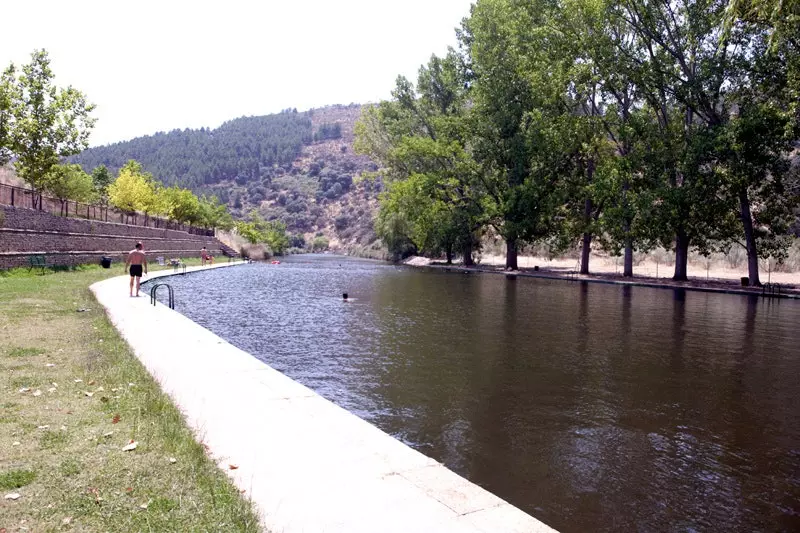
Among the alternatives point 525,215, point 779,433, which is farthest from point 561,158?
point 779,433

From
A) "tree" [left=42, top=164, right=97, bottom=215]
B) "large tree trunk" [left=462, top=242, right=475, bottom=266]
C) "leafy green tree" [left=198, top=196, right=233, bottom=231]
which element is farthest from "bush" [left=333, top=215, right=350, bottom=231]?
"large tree trunk" [left=462, top=242, right=475, bottom=266]

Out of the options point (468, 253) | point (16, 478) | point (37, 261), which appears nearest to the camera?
A: point (16, 478)

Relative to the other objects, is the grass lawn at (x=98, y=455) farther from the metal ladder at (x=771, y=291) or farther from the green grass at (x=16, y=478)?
the metal ladder at (x=771, y=291)

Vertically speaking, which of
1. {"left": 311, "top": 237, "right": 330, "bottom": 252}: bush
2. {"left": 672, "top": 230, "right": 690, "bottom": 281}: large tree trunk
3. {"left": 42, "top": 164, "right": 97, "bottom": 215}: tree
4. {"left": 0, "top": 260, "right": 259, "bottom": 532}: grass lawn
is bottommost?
{"left": 0, "top": 260, "right": 259, "bottom": 532}: grass lawn

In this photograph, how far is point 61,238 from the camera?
36.2m

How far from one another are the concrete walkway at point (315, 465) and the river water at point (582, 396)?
1019 millimetres

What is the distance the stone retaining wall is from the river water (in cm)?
1559

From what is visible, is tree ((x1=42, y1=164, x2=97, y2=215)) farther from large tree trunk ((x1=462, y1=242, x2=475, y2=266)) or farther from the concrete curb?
large tree trunk ((x1=462, y1=242, x2=475, y2=266))

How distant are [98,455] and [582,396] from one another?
24.6 ft

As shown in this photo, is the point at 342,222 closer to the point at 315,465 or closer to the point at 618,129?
the point at 618,129

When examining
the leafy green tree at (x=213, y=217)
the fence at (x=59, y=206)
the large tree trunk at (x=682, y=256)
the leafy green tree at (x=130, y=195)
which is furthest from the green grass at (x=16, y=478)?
the leafy green tree at (x=213, y=217)

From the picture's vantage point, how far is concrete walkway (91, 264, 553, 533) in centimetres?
454

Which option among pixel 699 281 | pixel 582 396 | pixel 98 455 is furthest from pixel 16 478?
pixel 699 281

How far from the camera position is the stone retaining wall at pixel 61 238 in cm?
3014
